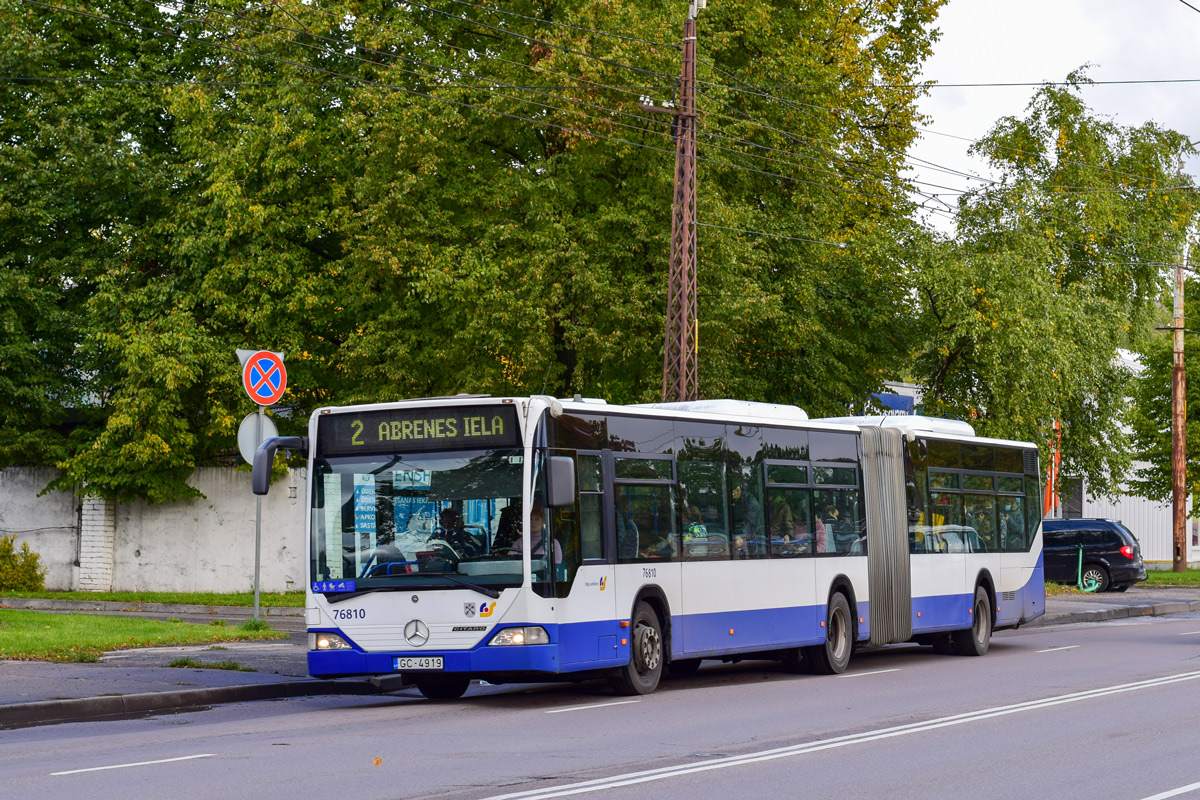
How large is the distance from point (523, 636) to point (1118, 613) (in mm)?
20143

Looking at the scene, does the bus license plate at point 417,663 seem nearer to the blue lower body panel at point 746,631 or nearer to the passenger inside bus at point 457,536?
the passenger inside bus at point 457,536

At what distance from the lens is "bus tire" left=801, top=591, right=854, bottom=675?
18.2m

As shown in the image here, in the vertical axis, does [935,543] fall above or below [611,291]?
below

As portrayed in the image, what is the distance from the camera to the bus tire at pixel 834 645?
59.8 feet

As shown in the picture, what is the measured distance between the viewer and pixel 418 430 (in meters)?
14.4

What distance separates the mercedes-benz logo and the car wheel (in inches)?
1066

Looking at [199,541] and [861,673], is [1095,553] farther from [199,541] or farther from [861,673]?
[199,541]

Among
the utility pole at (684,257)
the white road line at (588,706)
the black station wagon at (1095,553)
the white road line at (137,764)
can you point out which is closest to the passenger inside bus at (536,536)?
the white road line at (588,706)

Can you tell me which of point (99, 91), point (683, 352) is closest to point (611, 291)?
point (683, 352)

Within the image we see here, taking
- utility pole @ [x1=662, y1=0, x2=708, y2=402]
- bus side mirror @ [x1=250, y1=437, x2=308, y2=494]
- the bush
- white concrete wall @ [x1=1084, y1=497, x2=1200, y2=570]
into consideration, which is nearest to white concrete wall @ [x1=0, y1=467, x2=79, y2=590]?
the bush

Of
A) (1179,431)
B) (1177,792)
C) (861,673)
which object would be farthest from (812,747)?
(1179,431)

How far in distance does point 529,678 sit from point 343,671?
1757 mm

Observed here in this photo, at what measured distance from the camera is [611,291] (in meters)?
27.5

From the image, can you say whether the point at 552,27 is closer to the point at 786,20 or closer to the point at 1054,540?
the point at 786,20
